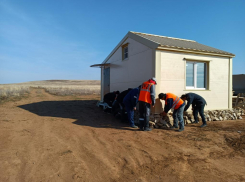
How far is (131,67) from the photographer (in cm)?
934

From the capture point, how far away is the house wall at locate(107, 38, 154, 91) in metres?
7.96

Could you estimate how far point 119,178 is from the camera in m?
3.32

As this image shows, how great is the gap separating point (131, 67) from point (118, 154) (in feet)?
18.9

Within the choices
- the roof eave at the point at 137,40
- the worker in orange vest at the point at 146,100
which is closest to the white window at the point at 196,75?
the roof eave at the point at 137,40

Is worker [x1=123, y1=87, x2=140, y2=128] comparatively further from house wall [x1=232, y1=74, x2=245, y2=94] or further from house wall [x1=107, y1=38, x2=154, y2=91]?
house wall [x1=232, y1=74, x2=245, y2=94]

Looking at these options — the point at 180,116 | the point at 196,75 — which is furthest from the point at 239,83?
the point at 180,116

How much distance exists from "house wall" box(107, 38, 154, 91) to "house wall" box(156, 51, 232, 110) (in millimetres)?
707

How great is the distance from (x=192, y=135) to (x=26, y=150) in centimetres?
508

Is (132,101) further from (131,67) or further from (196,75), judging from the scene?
(196,75)

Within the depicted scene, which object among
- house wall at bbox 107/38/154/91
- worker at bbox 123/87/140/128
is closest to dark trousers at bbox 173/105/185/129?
worker at bbox 123/87/140/128

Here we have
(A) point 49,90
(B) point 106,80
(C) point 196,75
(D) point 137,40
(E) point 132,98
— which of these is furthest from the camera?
(A) point 49,90

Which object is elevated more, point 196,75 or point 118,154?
point 196,75

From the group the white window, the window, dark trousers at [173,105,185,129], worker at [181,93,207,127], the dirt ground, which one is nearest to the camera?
the dirt ground

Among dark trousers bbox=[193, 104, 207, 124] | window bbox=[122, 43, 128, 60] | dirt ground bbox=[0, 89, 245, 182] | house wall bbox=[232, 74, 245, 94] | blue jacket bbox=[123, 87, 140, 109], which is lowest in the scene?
dirt ground bbox=[0, 89, 245, 182]
